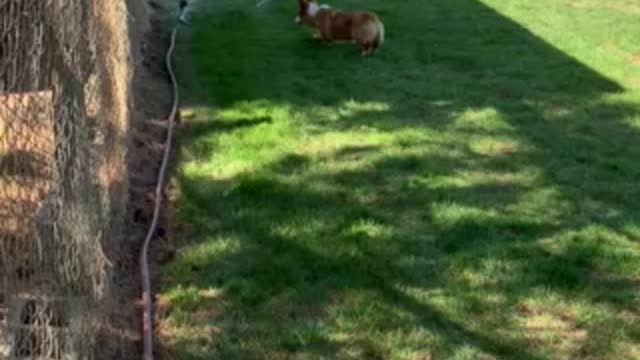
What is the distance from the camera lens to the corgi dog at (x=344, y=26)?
441 inches

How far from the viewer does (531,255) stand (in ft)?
19.3

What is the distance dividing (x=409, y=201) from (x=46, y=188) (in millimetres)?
A: 3341

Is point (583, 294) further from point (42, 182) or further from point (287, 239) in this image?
point (42, 182)

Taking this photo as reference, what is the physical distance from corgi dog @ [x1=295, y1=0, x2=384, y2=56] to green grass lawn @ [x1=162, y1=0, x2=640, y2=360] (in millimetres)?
184

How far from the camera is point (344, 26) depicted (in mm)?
11477

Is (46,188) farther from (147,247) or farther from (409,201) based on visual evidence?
(409,201)

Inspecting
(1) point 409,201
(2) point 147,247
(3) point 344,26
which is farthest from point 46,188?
(3) point 344,26

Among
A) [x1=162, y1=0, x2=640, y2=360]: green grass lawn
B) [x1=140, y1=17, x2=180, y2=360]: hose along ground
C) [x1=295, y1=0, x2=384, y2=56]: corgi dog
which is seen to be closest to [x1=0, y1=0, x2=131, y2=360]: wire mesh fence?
[x1=140, y1=17, x2=180, y2=360]: hose along ground

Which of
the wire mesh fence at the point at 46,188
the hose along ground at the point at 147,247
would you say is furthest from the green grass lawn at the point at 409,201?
the wire mesh fence at the point at 46,188

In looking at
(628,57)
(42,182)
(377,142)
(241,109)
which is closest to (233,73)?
(241,109)

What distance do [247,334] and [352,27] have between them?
267 inches

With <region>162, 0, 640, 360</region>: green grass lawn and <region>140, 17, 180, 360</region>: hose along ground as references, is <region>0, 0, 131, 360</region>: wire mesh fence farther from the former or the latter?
<region>162, 0, 640, 360</region>: green grass lawn

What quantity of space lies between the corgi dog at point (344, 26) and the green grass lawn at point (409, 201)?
184 mm

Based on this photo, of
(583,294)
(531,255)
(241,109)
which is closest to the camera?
(583,294)
